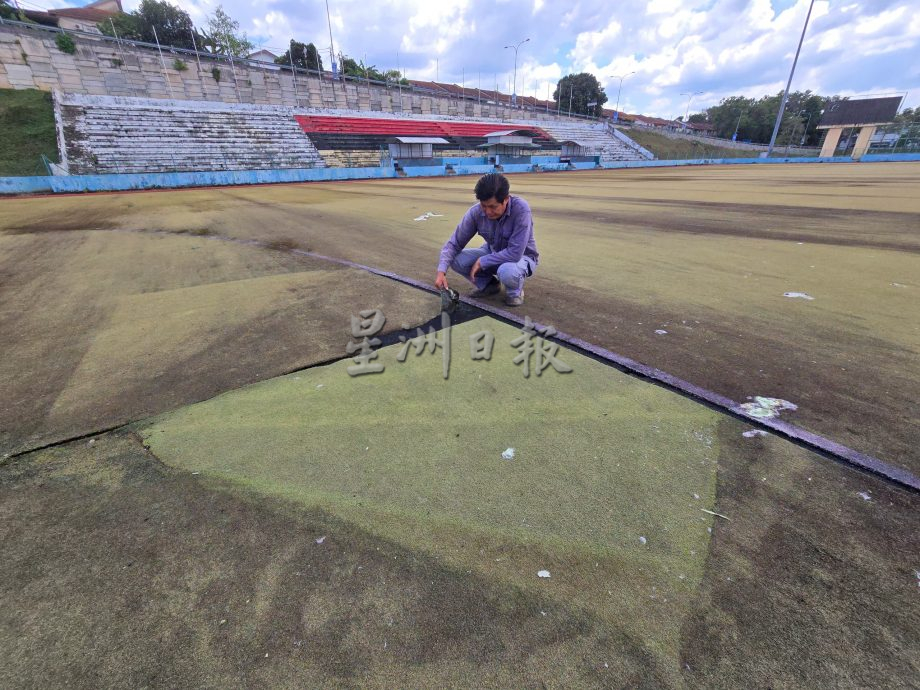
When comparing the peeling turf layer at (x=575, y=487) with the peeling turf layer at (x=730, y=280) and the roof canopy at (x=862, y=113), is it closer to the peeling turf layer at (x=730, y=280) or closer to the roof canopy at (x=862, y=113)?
the peeling turf layer at (x=730, y=280)

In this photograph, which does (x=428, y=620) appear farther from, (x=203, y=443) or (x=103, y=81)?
(x=103, y=81)

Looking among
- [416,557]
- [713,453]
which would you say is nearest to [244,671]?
[416,557]

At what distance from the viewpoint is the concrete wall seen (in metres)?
27.0

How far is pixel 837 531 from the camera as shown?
158cm

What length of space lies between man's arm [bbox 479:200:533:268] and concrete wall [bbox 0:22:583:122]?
37.8m

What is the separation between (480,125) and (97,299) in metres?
49.3

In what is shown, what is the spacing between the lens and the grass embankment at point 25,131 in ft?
62.9

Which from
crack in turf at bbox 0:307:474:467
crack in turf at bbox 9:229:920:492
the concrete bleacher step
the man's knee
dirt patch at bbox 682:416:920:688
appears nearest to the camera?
dirt patch at bbox 682:416:920:688

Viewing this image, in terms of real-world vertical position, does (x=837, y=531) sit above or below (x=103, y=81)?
below

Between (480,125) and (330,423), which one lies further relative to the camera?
(480,125)

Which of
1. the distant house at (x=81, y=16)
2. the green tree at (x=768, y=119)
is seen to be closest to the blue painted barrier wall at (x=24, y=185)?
the distant house at (x=81, y=16)

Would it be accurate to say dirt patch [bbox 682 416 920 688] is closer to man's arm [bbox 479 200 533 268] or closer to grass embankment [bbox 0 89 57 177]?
man's arm [bbox 479 200 533 268]

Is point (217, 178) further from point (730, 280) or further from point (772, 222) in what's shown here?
point (730, 280)

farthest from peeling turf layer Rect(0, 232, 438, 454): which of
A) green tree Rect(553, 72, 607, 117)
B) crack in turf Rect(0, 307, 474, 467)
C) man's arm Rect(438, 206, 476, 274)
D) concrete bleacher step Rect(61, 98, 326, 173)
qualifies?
green tree Rect(553, 72, 607, 117)
